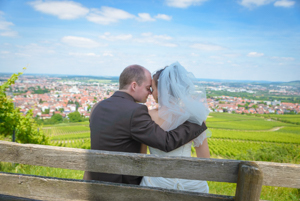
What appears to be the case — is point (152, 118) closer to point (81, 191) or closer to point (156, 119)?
point (156, 119)

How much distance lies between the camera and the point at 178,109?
2.16m

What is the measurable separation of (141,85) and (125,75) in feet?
0.69

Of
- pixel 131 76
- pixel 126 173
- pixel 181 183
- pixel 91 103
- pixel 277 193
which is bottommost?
pixel 91 103

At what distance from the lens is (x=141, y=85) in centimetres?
230

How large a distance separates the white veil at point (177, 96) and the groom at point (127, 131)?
0.65 ft

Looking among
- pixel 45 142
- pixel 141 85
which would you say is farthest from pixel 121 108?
pixel 45 142

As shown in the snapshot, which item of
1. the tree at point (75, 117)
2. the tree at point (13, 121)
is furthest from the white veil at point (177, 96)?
the tree at point (75, 117)

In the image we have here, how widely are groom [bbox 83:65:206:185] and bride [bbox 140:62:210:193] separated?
0.50ft

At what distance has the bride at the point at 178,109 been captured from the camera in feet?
6.67

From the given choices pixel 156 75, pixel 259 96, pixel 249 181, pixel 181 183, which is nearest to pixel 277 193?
pixel 181 183

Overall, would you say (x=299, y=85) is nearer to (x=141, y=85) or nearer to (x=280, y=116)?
(x=280, y=116)

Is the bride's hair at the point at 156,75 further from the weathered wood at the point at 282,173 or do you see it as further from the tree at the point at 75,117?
the tree at the point at 75,117

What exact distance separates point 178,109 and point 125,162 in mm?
1040

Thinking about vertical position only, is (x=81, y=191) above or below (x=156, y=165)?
below
